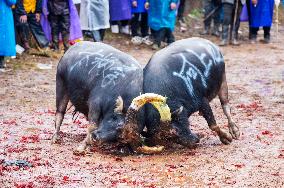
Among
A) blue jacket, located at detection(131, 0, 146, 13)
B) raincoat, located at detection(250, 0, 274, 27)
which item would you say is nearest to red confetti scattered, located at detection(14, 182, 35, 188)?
blue jacket, located at detection(131, 0, 146, 13)

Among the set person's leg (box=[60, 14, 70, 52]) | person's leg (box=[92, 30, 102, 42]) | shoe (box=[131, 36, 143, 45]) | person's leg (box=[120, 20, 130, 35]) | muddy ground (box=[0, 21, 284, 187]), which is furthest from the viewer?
person's leg (box=[120, 20, 130, 35])

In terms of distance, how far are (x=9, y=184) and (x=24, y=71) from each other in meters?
7.36

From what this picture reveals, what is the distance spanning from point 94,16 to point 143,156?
9.22 metres

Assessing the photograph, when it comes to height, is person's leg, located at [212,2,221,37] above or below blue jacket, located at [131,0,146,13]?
below

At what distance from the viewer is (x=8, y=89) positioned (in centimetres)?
1151

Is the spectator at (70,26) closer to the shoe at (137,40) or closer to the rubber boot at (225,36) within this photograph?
the shoe at (137,40)

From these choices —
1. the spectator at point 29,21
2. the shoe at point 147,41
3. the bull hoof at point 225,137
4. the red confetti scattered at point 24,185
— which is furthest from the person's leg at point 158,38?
the red confetti scattered at point 24,185

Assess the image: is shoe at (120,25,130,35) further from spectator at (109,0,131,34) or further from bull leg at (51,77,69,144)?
bull leg at (51,77,69,144)

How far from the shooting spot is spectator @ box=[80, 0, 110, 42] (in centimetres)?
1577

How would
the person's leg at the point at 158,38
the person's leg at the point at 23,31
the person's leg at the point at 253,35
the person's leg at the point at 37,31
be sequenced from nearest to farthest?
the person's leg at the point at 23,31, the person's leg at the point at 37,31, the person's leg at the point at 158,38, the person's leg at the point at 253,35

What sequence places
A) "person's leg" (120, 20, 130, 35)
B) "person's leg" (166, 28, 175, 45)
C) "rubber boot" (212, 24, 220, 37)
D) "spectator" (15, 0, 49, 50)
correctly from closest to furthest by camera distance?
"spectator" (15, 0, 49, 50)
"person's leg" (166, 28, 175, 45)
"person's leg" (120, 20, 130, 35)
"rubber boot" (212, 24, 220, 37)

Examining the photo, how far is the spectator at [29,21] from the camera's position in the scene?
13719 millimetres

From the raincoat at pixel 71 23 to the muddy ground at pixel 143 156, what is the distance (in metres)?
3.14

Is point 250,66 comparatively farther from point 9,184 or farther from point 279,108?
point 9,184
